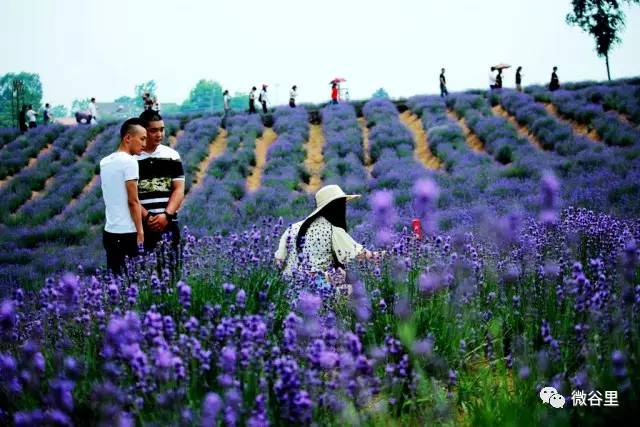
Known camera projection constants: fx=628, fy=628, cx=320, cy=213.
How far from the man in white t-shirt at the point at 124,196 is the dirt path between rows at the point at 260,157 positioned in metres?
9.45

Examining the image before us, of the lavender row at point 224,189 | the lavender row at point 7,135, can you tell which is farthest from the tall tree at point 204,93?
the lavender row at point 224,189

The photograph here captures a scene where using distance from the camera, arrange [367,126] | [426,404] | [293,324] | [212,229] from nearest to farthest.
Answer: [293,324] < [426,404] < [212,229] < [367,126]

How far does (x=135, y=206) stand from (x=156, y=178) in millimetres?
462

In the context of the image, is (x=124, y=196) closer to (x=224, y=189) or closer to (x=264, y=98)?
(x=224, y=189)

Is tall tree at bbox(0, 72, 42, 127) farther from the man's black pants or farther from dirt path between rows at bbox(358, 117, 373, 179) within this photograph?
the man's black pants

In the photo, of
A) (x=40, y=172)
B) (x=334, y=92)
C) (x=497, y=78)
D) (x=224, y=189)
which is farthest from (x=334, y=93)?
(x=224, y=189)

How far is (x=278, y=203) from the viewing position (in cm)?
1122

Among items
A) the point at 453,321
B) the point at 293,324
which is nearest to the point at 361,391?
the point at 293,324

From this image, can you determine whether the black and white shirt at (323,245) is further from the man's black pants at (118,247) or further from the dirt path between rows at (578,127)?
the dirt path between rows at (578,127)

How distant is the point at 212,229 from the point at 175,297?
262 inches

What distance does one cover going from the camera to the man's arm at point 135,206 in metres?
4.16

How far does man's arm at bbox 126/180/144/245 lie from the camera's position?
13.7 ft

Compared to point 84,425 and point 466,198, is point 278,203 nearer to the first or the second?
point 466,198

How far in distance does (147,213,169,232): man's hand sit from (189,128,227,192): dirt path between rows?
9677 millimetres
